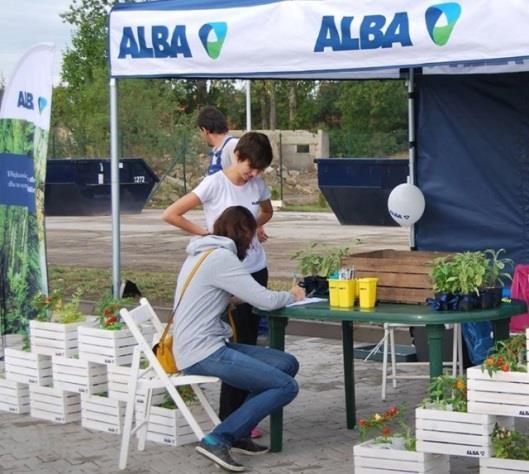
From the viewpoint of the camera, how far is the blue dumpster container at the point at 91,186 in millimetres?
25438

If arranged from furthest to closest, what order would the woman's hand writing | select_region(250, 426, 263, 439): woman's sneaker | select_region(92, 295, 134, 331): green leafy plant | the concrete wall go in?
1. the concrete wall
2. select_region(92, 295, 134, 331): green leafy plant
3. select_region(250, 426, 263, 439): woman's sneaker
4. the woman's hand writing

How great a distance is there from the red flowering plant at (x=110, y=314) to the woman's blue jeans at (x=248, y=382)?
1121 millimetres

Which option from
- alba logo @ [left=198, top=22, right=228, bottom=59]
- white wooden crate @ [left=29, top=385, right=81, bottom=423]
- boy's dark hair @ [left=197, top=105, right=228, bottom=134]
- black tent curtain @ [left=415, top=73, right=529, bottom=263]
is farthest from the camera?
black tent curtain @ [left=415, top=73, right=529, bottom=263]

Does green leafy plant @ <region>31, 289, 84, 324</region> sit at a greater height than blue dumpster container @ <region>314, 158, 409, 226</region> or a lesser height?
lesser

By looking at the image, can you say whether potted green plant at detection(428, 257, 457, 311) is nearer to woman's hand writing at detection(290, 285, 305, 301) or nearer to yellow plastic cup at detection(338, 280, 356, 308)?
yellow plastic cup at detection(338, 280, 356, 308)

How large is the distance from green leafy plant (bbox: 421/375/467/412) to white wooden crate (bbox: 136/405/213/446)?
1.40m

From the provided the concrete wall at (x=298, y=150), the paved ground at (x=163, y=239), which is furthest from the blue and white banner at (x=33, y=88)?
the concrete wall at (x=298, y=150)

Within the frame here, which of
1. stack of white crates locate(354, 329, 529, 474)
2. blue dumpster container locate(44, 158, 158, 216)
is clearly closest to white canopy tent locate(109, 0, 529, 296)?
stack of white crates locate(354, 329, 529, 474)

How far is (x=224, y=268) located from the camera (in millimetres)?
5902

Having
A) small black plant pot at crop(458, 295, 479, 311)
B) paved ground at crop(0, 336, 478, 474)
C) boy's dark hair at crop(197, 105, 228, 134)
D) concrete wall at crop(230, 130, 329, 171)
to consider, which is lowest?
paved ground at crop(0, 336, 478, 474)

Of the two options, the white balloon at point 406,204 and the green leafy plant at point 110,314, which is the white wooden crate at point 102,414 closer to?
the green leafy plant at point 110,314

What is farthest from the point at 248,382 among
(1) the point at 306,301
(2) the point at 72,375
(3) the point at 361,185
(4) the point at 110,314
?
(3) the point at 361,185

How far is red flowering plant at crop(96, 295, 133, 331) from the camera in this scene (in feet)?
23.2

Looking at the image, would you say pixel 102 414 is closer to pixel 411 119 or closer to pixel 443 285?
pixel 443 285
